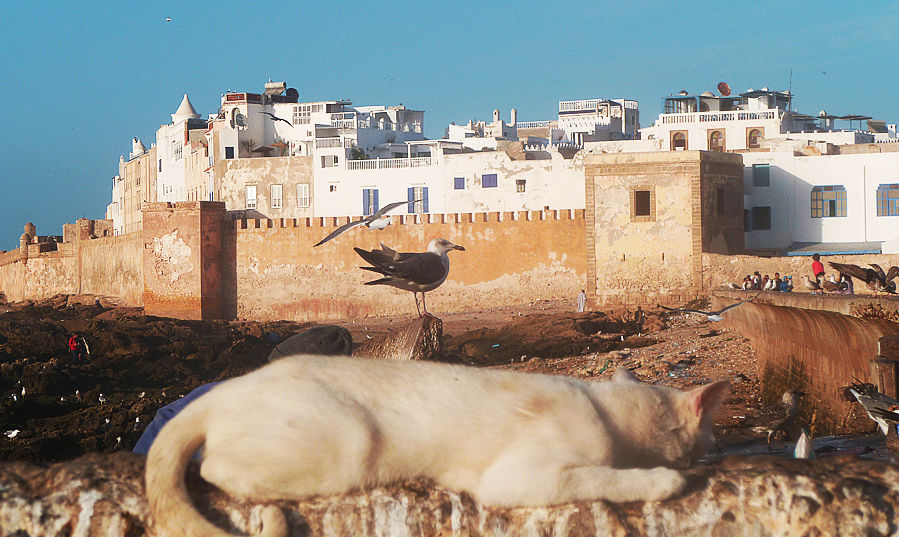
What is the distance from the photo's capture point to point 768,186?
98.5 ft

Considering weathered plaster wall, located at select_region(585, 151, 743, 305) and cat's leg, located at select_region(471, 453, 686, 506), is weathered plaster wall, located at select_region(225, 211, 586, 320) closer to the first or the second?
weathered plaster wall, located at select_region(585, 151, 743, 305)

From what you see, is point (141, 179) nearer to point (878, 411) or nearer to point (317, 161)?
point (317, 161)

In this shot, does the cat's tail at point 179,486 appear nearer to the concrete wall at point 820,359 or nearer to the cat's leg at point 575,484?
the cat's leg at point 575,484

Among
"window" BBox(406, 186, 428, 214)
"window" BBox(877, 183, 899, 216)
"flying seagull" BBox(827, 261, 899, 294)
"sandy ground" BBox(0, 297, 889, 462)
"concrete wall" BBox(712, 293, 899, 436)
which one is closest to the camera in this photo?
A: "concrete wall" BBox(712, 293, 899, 436)

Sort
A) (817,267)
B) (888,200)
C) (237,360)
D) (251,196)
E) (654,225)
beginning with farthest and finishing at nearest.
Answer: (251,196), (888,200), (654,225), (817,267), (237,360)

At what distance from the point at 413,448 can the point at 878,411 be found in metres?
3.08

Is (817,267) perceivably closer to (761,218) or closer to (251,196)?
(761,218)

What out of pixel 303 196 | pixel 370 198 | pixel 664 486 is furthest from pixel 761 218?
pixel 664 486

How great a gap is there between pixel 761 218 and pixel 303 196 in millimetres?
18884

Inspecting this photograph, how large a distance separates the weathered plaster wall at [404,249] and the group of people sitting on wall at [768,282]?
7106 mm

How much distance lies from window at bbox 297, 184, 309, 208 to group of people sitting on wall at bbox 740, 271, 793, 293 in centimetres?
2307

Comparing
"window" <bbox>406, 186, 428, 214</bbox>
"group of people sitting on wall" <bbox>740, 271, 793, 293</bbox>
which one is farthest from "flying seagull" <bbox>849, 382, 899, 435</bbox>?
"window" <bbox>406, 186, 428, 214</bbox>

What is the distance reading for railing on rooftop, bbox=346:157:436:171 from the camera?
39.9m

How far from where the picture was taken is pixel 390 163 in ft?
133
